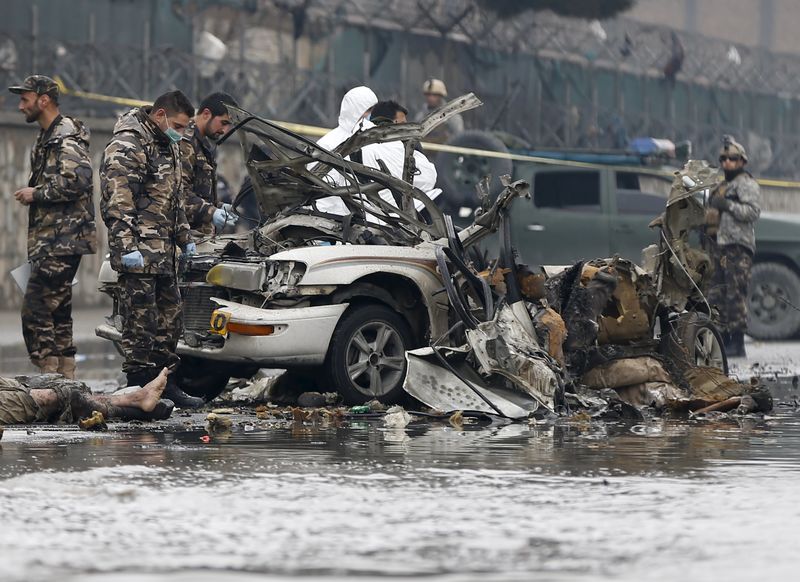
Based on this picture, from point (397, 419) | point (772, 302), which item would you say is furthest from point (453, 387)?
point (772, 302)

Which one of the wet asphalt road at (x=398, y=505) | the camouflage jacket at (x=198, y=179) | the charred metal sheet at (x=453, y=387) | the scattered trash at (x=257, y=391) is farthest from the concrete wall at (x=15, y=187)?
the wet asphalt road at (x=398, y=505)

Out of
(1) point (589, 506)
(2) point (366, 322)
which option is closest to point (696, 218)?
(2) point (366, 322)

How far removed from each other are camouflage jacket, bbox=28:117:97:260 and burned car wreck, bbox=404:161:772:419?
97.7 inches

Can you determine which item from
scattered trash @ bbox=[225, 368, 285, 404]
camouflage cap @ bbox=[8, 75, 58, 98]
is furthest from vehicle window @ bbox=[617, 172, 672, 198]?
camouflage cap @ bbox=[8, 75, 58, 98]

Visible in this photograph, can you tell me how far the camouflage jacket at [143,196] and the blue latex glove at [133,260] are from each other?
0.09 feet

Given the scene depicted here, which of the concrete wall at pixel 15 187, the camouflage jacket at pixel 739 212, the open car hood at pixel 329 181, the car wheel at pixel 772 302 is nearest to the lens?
the open car hood at pixel 329 181

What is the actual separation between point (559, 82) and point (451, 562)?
26209 mm

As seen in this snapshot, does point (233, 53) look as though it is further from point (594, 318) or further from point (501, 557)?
point (501, 557)

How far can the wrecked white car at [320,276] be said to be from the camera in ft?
37.9

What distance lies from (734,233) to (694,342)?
18.8ft

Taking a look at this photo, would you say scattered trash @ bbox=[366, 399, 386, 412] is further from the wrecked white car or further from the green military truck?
the green military truck

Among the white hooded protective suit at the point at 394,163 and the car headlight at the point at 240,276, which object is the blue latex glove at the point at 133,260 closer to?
the car headlight at the point at 240,276

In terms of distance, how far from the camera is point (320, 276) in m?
11.6

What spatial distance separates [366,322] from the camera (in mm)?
11766
